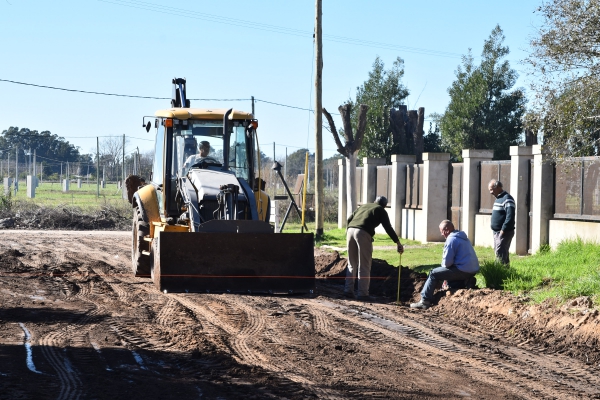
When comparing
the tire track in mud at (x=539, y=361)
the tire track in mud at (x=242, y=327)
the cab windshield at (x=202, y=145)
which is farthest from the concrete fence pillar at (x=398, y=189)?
the tire track in mud at (x=539, y=361)

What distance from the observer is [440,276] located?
39.7 ft

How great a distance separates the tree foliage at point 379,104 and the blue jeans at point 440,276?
89.5ft

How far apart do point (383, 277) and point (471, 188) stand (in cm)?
753

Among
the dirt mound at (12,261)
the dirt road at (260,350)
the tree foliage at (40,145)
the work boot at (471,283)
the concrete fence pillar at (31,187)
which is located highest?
the tree foliage at (40,145)

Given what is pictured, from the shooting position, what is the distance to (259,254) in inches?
489

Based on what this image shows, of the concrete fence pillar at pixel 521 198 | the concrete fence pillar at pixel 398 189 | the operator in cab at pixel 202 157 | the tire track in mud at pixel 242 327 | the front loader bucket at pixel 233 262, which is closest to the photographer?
the tire track in mud at pixel 242 327

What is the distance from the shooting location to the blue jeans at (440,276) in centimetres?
1209

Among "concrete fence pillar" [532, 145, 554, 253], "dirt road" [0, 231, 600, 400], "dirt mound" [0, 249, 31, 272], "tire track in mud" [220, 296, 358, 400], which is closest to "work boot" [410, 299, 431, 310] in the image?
"dirt road" [0, 231, 600, 400]

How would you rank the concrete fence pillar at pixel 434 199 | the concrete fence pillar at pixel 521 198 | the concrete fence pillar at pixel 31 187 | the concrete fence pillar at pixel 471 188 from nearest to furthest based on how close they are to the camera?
the concrete fence pillar at pixel 521 198, the concrete fence pillar at pixel 471 188, the concrete fence pillar at pixel 434 199, the concrete fence pillar at pixel 31 187

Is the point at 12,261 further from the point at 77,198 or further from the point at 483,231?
the point at 77,198

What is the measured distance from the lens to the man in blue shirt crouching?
474 inches

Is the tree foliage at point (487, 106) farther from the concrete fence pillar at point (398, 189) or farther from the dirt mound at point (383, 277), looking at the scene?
the dirt mound at point (383, 277)

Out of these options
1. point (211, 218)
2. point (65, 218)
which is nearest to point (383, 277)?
point (211, 218)

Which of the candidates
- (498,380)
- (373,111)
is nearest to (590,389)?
(498,380)
